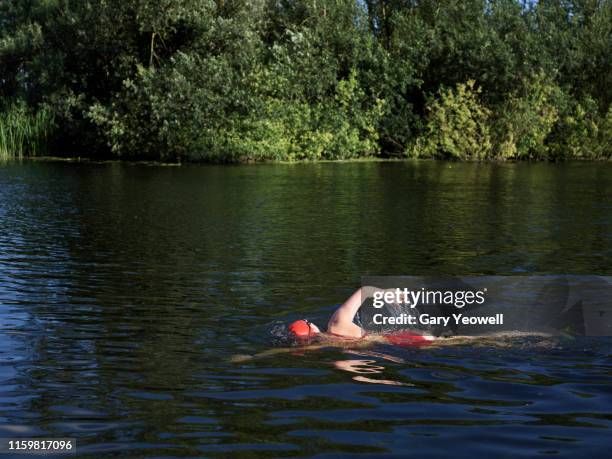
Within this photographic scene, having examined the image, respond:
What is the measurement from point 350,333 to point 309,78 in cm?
3940

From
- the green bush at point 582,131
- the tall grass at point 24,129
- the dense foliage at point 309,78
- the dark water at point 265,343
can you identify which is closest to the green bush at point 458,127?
the dense foliage at point 309,78

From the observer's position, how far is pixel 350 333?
27.8 ft

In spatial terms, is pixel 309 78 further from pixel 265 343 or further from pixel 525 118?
pixel 265 343

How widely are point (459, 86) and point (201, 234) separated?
1346 inches

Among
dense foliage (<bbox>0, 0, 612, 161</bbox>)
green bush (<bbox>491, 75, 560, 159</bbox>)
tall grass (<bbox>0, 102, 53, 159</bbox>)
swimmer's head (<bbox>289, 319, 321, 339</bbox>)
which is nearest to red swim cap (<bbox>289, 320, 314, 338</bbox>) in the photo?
swimmer's head (<bbox>289, 319, 321, 339</bbox>)

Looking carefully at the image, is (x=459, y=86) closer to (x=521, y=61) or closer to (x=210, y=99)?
(x=521, y=61)

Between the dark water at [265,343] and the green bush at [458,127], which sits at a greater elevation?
the green bush at [458,127]

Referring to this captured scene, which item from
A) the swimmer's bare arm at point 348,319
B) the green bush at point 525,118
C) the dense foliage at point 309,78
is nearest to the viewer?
the swimmer's bare arm at point 348,319

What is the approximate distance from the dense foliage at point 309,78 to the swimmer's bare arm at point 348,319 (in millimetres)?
34456

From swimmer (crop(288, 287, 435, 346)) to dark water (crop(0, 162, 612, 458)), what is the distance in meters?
0.19

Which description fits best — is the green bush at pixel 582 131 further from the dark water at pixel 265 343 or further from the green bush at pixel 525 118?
the dark water at pixel 265 343

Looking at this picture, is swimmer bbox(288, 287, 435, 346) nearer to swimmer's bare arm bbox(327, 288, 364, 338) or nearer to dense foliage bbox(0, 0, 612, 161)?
swimmer's bare arm bbox(327, 288, 364, 338)

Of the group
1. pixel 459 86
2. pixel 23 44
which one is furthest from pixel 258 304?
pixel 23 44

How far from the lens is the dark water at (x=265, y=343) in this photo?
602 cm
